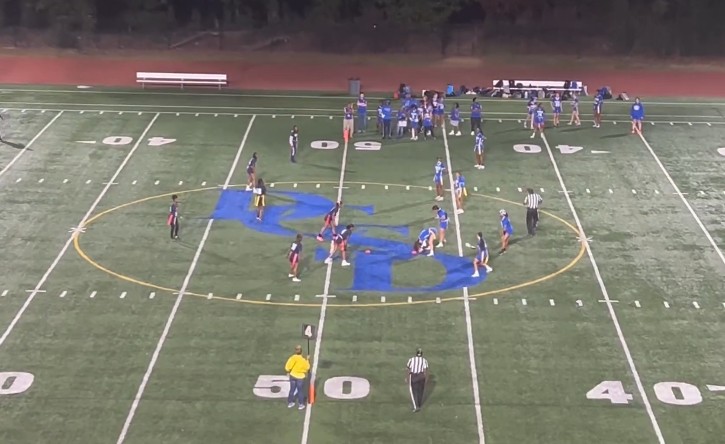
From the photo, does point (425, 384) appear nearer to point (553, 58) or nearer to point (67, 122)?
point (67, 122)

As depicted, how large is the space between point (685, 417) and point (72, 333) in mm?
13019

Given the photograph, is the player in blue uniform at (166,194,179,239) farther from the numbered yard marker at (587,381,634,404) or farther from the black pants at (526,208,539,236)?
the numbered yard marker at (587,381,634,404)

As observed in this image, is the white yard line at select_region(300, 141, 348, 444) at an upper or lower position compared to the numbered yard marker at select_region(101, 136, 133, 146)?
lower

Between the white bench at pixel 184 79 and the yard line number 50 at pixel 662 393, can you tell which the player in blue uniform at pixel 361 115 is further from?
the yard line number 50 at pixel 662 393

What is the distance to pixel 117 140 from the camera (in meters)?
40.8

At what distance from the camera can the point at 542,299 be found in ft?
92.6

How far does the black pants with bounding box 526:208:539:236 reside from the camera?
3231 cm

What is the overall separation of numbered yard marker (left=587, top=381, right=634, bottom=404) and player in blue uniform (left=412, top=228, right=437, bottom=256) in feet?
25.5

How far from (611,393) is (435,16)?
38070mm

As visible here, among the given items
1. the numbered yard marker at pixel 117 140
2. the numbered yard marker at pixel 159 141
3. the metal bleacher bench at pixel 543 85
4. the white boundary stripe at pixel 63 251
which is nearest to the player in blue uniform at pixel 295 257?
the white boundary stripe at pixel 63 251

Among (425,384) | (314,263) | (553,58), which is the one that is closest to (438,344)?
(425,384)

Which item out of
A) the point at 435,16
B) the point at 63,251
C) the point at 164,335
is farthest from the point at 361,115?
the point at 435,16

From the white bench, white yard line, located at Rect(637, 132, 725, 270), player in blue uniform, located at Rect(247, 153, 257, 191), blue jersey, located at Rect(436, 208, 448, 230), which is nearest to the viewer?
blue jersey, located at Rect(436, 208, 448, 230)

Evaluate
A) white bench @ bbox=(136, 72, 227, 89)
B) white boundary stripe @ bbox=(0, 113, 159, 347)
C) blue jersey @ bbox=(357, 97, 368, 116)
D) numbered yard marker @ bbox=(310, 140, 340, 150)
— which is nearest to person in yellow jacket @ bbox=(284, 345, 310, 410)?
white boundary stripe @ bbox=(0, 113, 159, 347)
